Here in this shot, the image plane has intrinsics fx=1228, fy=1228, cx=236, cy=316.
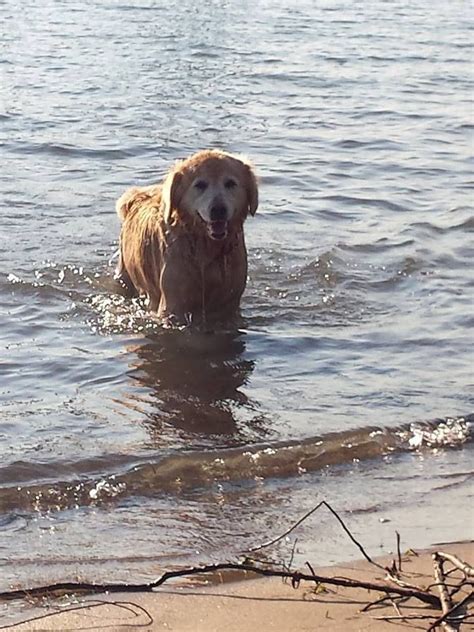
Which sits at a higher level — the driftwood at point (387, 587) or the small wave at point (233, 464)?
the driftwood at point (387, 587)

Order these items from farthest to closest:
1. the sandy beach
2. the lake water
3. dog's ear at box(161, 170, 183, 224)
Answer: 1. dog's ear at box(161, 170, 183, 224)
2. the lake water
3. the sandy beach

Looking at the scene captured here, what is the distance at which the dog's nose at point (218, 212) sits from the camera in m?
7.91

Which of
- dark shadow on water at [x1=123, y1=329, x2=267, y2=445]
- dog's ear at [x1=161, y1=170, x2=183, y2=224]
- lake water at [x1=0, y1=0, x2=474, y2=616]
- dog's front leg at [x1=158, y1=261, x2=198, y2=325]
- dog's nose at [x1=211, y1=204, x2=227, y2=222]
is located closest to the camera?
lake water at [x1=0, y1=0, x2=474, y2=616]

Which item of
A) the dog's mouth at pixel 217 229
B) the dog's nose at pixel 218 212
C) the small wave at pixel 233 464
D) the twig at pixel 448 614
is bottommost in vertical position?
the small wave at pixel 233 464

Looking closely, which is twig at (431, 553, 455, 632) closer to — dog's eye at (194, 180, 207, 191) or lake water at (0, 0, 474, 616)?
lake water at (0, 0, 474, 616)

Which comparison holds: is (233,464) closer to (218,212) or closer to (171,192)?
(218,212)

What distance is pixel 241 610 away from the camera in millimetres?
3826

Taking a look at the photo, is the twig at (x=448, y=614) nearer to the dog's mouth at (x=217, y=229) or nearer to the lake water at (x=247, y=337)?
the lake water at (x=247, y=337)

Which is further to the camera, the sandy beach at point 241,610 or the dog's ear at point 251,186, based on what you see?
the dog's ear at point 251,186

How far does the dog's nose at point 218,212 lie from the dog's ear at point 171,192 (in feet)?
0.92

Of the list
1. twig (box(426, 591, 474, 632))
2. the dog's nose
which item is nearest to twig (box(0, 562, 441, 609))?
twig (box(426, 591, 474, 632))

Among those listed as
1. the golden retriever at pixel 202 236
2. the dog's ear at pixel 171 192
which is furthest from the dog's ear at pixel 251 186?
the dog's ear at pixel 171 192

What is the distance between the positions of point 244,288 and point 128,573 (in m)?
4.29

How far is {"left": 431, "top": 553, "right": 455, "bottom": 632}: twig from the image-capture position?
3388 mm
